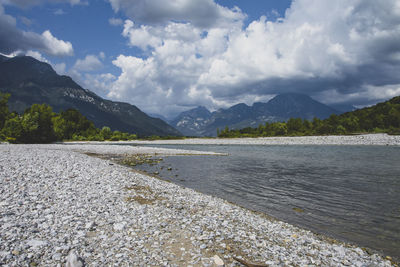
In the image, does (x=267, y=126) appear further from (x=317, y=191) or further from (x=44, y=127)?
(x=317, y=191)

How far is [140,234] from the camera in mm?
7719

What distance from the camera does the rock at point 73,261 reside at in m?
5.50

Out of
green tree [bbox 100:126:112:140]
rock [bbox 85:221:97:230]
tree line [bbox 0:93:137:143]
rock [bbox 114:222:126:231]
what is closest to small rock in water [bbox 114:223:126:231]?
rock [bbox 114:222:126:231]

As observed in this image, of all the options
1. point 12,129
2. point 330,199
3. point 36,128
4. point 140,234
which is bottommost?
point 330,199

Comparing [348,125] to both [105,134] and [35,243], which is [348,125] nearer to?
[105,134]

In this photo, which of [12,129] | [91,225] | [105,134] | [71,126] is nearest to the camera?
[91,225]

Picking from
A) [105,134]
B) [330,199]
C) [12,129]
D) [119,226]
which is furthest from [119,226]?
[105,134]

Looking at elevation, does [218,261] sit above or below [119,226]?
below

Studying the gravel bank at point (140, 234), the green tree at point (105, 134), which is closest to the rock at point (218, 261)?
the gravel bank at point (140, 234)

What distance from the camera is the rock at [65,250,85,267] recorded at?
5504mm

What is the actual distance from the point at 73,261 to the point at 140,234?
2.46 meters

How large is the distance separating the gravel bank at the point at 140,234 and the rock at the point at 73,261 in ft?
0.18

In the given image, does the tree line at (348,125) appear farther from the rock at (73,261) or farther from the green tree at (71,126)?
the rock at (73,261)

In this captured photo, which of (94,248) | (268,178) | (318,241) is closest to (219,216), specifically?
(318,241)
